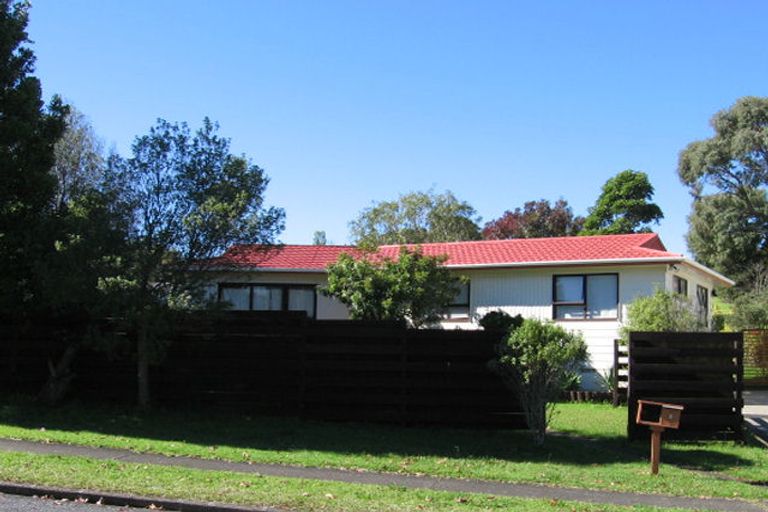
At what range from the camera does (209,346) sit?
13.5m

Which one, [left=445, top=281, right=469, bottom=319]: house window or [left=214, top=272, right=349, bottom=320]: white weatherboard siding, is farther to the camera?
[left=445, top=281, right=469, bottom=319]: house window

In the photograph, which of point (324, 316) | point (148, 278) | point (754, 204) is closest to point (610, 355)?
point (324, 316)

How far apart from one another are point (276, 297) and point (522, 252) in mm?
7488

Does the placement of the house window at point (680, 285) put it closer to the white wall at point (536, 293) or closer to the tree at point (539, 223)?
the white wall at point (536, 293)

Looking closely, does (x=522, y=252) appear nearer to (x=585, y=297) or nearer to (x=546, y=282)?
(x=546, y=282)

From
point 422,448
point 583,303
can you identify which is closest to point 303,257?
point 583,303

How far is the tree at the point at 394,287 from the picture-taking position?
55.2 feet

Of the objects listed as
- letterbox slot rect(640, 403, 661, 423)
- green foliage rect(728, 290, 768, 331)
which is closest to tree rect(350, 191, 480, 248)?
green foliage rect(728, 290, 768, 331)

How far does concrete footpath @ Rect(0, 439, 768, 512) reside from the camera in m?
8.14

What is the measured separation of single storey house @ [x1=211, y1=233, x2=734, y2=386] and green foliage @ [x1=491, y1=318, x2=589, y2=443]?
345 inches

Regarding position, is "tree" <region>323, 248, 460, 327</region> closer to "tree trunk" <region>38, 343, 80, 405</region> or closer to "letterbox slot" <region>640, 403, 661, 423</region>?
"tree trunk" <region>38, 343, 80, 405</region>

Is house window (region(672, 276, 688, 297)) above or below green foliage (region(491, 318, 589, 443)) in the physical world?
above

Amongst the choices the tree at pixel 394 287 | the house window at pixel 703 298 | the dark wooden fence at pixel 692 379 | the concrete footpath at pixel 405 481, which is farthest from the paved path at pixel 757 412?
the tree at pixel 394 287

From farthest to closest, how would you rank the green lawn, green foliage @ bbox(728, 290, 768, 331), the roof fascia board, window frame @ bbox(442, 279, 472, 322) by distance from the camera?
green foliage @ bbox(728, 290, 768, 331) → window frame @ bbox(442, 279, 472, 322) → the roof fascia board → the green lawn
